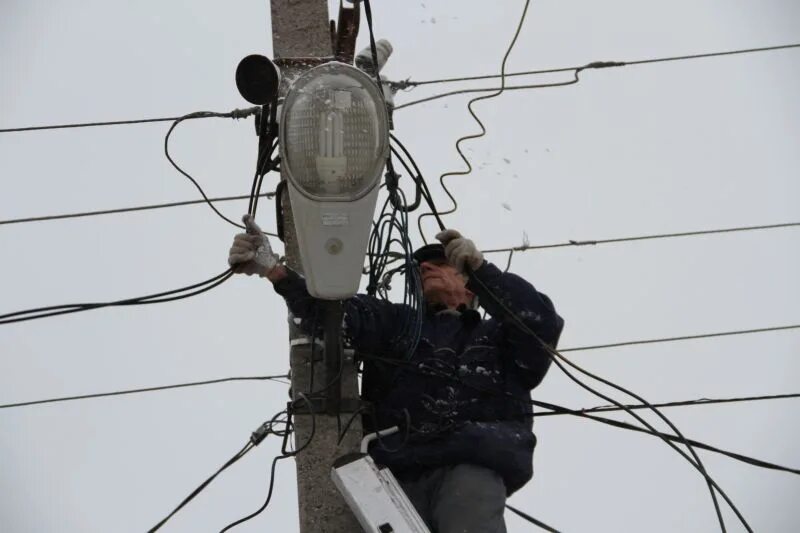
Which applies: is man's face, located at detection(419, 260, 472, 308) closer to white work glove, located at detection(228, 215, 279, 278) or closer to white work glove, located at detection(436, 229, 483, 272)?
white work glove, located at detection(436, 229, 483, 272)

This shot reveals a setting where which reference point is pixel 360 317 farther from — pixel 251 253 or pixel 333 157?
pixel 333 157

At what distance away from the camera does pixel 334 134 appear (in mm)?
3613

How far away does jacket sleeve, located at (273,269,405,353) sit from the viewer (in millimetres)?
4195

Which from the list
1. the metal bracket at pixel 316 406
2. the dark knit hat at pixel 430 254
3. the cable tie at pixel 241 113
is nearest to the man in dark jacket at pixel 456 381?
the metal bracket at pixel 316 406

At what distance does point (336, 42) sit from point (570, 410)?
5.65 ft

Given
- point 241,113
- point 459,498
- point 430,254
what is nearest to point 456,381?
point 459,498

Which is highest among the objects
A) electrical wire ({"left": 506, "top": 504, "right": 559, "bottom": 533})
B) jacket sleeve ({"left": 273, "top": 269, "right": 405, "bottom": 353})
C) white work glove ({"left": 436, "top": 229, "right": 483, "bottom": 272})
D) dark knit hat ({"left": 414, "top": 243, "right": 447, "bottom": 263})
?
white work glove ({"left": 436, "top": 229, "right": 483, "bottom": 272})

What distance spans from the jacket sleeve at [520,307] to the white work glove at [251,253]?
72cm

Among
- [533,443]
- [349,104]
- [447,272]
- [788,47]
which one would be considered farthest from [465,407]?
[788,47]

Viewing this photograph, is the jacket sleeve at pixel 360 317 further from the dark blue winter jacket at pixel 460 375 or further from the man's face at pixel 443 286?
the man's face at pixel 443 286

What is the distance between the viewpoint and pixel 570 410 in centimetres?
461

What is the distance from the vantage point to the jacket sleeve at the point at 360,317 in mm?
4195

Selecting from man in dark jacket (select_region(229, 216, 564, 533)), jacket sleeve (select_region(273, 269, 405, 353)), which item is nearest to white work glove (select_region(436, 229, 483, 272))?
man in dark jacket (select_region(229, 216, 564, 533))

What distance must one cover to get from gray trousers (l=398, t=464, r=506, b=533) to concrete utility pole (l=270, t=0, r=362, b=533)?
0.85ft
